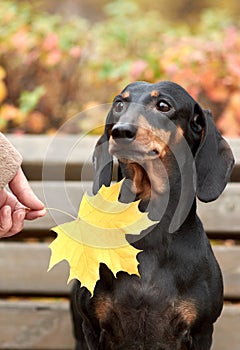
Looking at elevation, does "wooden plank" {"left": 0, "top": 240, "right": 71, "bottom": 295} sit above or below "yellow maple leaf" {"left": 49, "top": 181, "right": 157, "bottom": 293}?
below

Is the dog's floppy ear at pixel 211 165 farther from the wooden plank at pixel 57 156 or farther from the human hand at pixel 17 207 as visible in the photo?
the wooden plank at pixel 57 156

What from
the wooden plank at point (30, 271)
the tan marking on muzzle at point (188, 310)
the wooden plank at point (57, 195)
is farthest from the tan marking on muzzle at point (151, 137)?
the wooden plank at point (30, 271)

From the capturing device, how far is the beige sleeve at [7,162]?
7.99ft

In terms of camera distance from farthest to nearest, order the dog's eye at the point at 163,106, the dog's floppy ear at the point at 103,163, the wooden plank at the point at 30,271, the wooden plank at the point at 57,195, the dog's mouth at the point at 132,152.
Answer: the wooden plank at the point at 30,271 → the wooden plank at the point at 57,195 → the dog's floppy ear at the point at 103,163 → the dog's eye at the point at 163,106 → the dog's mouth at the point at 132,152

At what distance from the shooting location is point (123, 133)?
8.29 feet

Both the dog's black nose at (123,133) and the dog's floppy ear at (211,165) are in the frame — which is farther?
the dog's floppy ear at (211,165)

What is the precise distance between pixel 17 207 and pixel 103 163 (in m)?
0.41

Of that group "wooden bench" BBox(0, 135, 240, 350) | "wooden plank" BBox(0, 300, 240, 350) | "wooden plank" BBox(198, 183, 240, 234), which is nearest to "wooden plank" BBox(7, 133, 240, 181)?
"wooden bench" BBox(0, 135, 240, 350)

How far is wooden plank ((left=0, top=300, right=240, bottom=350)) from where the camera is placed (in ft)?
12.2

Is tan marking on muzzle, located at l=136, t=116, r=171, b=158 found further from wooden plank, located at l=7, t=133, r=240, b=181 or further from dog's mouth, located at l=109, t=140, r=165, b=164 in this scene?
wooden plank, located at l=7, t=133, r=240, b=181

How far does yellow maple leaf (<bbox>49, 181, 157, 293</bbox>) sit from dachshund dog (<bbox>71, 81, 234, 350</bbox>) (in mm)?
129

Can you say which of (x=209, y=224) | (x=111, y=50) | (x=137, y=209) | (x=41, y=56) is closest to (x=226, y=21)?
(x=111, y=50)

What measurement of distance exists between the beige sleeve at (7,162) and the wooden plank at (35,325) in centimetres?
140

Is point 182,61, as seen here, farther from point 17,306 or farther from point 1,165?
point 1,165
